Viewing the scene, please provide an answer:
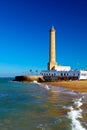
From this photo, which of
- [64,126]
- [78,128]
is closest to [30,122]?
[64,126]

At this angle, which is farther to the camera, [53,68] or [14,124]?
[53,68]

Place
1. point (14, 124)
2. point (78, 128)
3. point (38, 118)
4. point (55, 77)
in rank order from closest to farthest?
point (78, 128) → point (14, 124) → point (38, 118) → point (55, 77)

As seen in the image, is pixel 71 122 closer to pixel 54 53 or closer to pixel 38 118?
pixel 38 118

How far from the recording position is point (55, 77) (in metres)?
91.6

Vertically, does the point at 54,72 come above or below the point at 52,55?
below

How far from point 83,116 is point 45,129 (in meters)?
4.27

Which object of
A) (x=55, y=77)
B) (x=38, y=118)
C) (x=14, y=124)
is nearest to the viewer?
(x=14, y=124)

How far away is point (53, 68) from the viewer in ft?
303

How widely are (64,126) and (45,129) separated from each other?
131 cm

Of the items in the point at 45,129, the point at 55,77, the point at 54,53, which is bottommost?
the point at 45,129

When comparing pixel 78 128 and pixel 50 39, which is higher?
pixel 50 39

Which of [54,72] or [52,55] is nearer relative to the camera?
[54,72]

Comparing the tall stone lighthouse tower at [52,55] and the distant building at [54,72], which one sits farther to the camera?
the tall stone lighthouse tower at [52,55]

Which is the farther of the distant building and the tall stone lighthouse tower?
the tall stone lighthouse tower
